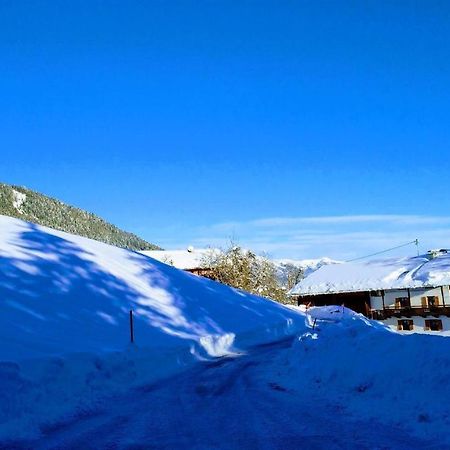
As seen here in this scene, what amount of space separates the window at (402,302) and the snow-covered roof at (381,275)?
181 cm

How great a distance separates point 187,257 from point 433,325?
1692 inches

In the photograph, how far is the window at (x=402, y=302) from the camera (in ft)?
173

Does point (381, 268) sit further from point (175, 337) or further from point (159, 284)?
point (175, 337)

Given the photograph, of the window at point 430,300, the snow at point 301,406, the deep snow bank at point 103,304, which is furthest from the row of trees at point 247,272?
the snow at point 301,406

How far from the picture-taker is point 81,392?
11766mm

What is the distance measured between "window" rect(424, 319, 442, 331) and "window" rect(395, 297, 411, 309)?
8.27 ft

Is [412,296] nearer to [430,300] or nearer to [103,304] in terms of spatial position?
[430,300]

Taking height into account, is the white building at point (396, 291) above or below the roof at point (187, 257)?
below

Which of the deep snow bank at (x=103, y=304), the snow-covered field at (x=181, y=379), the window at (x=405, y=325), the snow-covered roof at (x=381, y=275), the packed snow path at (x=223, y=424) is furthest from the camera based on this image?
the window at (x=405, y=325)

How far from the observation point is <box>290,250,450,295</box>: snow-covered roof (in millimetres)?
51656

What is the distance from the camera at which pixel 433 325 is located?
170ft

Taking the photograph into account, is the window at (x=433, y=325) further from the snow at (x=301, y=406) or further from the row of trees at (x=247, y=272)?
the snow at (x=301, y=406)

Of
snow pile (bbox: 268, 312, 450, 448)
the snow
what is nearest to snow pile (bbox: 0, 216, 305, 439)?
the snow

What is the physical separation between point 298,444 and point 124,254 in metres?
26.1
